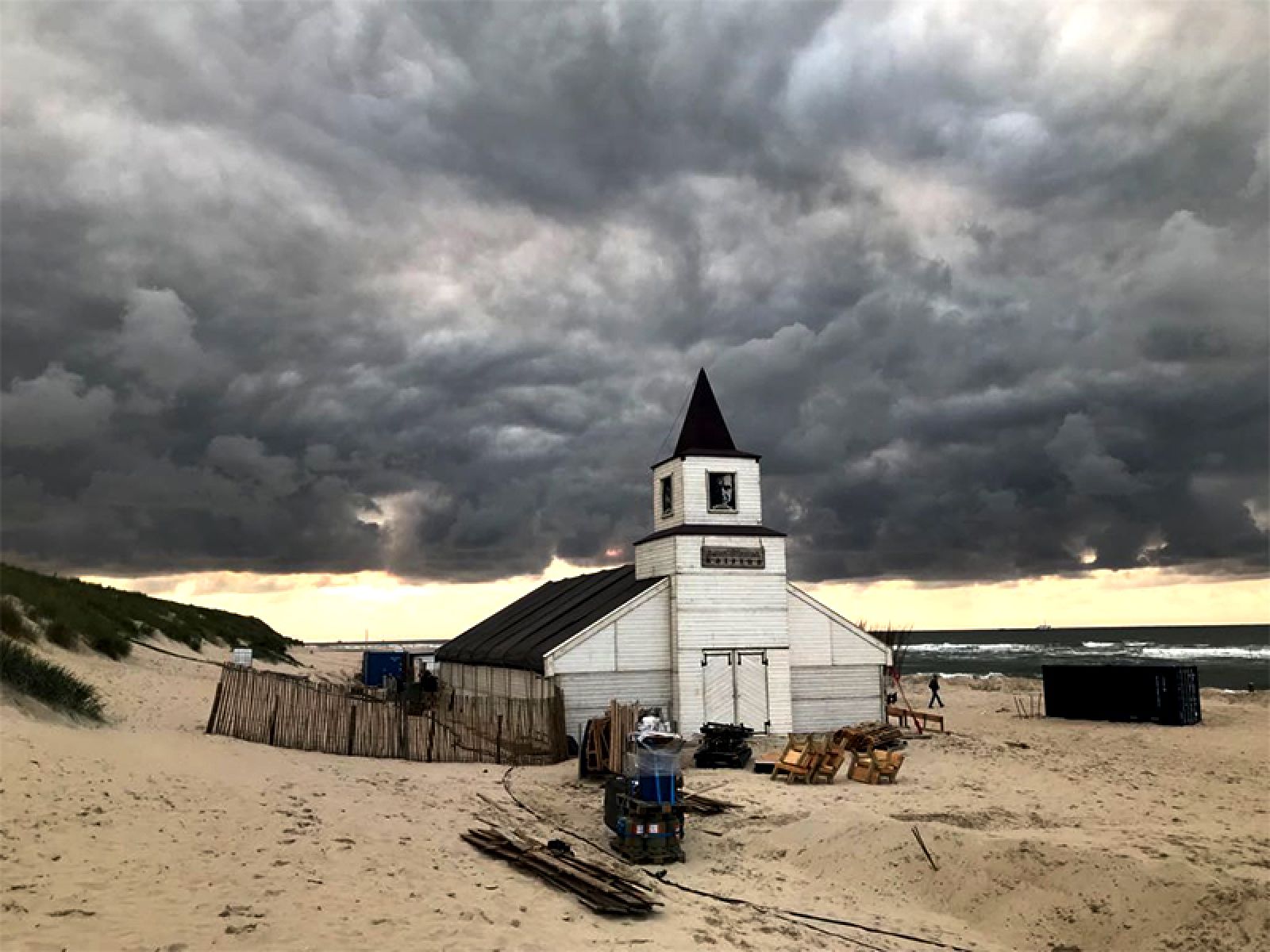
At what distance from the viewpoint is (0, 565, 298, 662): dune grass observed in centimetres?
3234

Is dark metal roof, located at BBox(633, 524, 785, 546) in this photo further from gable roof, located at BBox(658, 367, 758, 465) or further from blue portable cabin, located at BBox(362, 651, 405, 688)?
blue portable cabin, located at BBox(362, 651, 405, 688)

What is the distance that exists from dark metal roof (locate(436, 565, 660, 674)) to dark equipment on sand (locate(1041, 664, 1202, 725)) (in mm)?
17732

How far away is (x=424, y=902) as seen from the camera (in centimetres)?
1145

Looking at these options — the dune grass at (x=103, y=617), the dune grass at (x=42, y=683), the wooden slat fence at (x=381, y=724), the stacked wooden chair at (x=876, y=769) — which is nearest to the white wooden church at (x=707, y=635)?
the wooden slat fence at (x=381, y=724)

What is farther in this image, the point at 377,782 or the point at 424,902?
the point at 377,782

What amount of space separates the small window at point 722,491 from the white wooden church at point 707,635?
0.12 ft

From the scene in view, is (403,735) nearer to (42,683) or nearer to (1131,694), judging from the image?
(42,683)

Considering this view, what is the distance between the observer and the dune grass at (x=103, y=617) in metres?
32.3

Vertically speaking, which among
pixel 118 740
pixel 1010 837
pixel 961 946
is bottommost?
pixel 961 946

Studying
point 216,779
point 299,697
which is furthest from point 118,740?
point 299,697

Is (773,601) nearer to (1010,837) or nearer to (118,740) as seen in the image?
(1010,837)

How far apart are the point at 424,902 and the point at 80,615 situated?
29.7 meters

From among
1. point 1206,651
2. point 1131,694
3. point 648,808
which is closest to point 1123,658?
point 1206,651

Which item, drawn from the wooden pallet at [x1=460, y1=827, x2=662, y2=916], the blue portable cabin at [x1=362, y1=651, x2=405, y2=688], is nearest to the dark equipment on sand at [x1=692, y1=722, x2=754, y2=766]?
the wooden pallet at [x1=460, y1=827, x2=662, y2=916]
